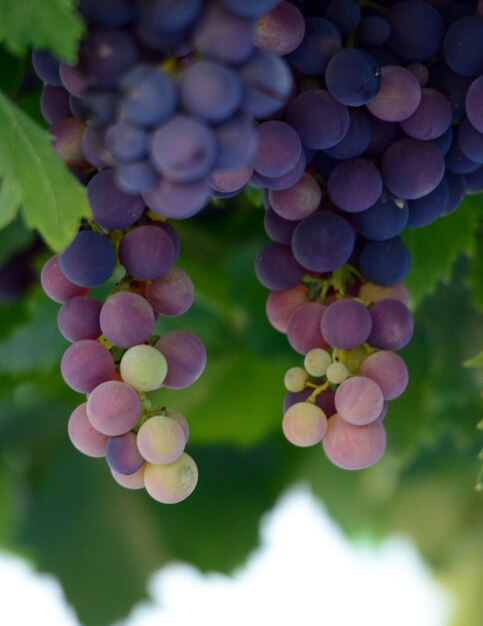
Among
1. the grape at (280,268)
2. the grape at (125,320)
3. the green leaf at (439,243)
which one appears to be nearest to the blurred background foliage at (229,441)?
the green leaf at (439,243)

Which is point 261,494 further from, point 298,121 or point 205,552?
point 298,121

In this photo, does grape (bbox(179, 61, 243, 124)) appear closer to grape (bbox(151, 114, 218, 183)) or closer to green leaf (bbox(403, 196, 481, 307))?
grape (bbox(151, 114, 218, 183))

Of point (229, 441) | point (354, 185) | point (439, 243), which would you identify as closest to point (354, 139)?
point (354, 185)

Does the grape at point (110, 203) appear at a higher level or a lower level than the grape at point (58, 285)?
higher

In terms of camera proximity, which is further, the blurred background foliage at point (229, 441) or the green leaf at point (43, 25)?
the blurred background foliage at point (229, 441)

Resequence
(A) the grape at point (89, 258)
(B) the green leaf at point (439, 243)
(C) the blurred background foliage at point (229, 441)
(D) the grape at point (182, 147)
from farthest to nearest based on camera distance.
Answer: (C) the blurred background foliage at point (229, 441), (B) the green leaf at point (439, 243), (A) the grape at point (89, 258), (D) the grape at point (182, 147)

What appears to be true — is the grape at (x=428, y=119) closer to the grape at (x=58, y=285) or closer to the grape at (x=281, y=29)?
the grape at (x=281, y=29)
